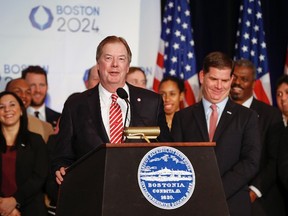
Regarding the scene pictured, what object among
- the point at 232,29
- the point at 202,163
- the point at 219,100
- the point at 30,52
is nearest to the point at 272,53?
the point at 232,29

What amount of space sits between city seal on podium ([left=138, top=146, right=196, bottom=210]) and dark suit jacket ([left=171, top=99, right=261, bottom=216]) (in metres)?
1.52

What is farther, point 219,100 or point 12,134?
point 12,134

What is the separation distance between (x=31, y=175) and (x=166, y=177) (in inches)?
111

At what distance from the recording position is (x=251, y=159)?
4.20 m

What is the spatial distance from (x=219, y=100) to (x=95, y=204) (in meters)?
2.01

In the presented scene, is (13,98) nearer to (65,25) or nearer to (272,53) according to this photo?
(65,25)

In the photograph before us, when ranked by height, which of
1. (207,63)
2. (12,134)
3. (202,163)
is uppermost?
(207,63)

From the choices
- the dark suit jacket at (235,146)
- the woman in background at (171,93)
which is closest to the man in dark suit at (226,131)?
the dark suit jacket at (235,146)

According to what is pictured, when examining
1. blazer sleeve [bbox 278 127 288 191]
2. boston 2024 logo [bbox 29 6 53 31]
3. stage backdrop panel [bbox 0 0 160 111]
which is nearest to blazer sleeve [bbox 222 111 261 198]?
blazer sleeve [bbox 278 127 288 191]

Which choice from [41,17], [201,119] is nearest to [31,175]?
[201,119]

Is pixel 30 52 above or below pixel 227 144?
above

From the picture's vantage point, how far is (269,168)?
16.5 feet

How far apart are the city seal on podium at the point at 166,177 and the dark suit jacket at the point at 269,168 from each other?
247 centimetres

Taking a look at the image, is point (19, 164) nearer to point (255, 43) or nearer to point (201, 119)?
point (201, 119)
